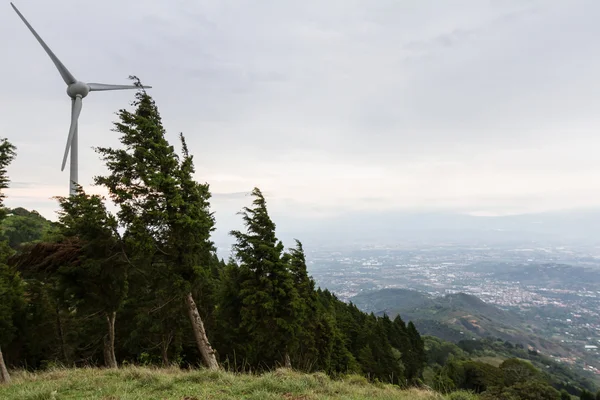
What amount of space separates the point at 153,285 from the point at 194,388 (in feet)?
24.9

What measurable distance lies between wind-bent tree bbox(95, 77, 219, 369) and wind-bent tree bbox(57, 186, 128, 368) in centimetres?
100

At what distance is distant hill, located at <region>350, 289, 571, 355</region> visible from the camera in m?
131

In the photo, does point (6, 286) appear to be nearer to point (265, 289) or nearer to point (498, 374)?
point (265, 289)

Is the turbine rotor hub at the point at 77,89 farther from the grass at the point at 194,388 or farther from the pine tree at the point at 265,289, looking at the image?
the grass at the point at 194,388

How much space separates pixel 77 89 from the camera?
24266 mm

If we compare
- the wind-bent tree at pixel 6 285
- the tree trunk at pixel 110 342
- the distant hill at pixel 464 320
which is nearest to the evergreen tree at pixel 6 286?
the wind-bent tree at pixel 6 285

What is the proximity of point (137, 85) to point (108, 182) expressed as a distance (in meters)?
4.77

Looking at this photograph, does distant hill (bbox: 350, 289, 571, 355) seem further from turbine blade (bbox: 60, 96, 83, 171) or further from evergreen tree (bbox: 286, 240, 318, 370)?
turbine blade (bbox: 60, 96, 83, 171)

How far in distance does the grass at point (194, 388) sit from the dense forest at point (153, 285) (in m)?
2.34

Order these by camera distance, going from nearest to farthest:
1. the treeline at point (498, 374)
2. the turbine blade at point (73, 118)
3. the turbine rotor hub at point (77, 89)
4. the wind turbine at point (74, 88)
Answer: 1. the turbine blade at point (73, 118)
2. the wind turbine at point (74, 88)
3. the treeline at point (498, 374)
4. the turbine rotor hub at point (77, 89)

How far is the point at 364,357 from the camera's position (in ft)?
117

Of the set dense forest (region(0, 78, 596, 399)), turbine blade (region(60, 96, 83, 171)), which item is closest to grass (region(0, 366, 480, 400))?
dense forest (region(0, 78, 596, 399))

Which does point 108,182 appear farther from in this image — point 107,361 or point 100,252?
point 107,361

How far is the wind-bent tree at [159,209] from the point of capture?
478 inches
